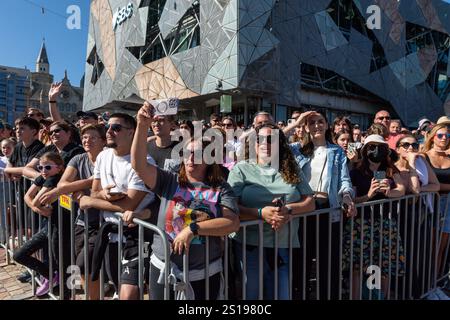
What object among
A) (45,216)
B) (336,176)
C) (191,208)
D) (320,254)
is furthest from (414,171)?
(45,216)

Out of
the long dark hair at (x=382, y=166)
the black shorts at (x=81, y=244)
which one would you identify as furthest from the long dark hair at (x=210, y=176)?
the long dark hair at (x=382, y=166)

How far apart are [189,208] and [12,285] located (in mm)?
3032

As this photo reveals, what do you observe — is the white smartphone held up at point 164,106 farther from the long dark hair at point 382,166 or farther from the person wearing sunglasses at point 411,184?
the person wearing sunglasses at point 411,184

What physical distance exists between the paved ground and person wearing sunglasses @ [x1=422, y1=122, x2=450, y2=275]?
512 cm

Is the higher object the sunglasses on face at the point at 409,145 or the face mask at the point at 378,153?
the sunglasses on face at the point at 409,145

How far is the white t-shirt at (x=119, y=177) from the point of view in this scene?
256cm

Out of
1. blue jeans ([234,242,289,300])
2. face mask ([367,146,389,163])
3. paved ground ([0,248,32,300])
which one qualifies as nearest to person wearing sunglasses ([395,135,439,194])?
face mask ([367,146,389,163])

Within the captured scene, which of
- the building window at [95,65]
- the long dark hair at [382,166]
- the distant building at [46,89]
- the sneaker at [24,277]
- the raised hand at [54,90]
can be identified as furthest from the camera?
the distant building at [46,89]

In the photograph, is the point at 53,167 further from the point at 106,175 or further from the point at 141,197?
the point at 141,197

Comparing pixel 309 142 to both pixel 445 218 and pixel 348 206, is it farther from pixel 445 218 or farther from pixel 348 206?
pixel 445 218

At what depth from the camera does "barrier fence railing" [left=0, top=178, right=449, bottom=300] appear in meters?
2.52

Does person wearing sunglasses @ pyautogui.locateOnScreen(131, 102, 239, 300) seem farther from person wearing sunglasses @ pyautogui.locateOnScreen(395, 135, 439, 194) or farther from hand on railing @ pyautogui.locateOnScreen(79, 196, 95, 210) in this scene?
person wearing sunglasses @ pyautogui.locateOnScreen(395, 135, 439, 194)

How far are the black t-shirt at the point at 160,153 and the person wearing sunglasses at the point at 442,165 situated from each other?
3.35m

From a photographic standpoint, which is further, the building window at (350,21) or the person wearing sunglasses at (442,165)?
the building window at (350,21)
